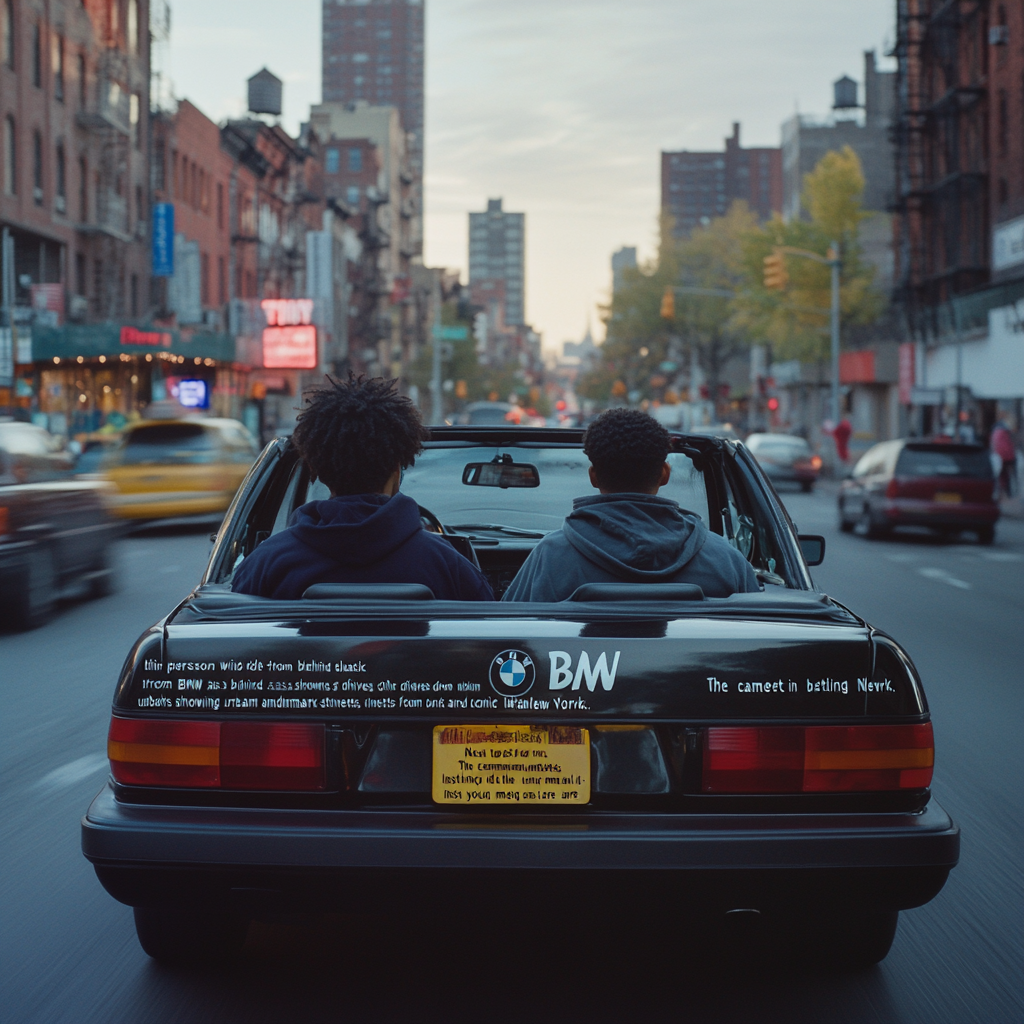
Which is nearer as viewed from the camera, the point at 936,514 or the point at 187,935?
the point at 187,935

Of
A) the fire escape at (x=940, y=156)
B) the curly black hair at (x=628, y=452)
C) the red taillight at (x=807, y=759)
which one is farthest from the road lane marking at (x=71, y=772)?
the fire escape at (x=940, y=156)

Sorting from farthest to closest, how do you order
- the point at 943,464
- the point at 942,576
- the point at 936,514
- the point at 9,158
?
1. the point at 9,158
2. the point at 943,464
3. the point at 936,514
4. the point at 942,576

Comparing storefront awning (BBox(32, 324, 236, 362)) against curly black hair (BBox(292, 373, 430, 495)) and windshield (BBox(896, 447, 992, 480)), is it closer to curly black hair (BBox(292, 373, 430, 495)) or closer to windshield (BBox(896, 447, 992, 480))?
windshield (BBox(896, 447, 992, 480))

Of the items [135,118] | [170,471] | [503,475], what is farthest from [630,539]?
[135,118]

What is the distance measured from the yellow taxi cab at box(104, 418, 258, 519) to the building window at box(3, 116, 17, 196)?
66.1 feet

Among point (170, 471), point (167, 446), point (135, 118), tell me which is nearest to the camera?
point (170, 471)

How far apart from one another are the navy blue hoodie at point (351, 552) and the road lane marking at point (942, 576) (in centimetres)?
1301

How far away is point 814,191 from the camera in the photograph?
220 ft

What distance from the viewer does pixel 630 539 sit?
166 inches

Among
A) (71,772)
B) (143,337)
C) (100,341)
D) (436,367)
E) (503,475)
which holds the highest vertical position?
(436,367)

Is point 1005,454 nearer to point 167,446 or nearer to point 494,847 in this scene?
point 167,446

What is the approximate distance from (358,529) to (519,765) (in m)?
0.90

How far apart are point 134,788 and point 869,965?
2.01 metres

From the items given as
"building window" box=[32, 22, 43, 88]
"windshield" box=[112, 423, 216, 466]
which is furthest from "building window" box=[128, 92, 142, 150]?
"windshield" box=[112, 423, 216, 466]
